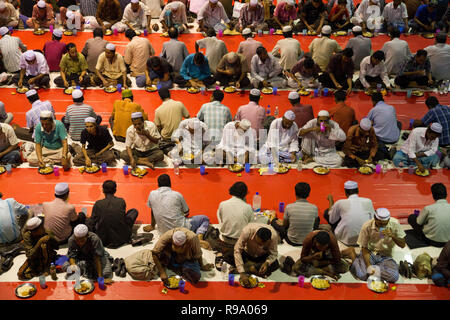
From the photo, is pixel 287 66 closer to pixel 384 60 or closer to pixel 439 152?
pixel 384 60

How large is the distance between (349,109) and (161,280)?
189 inches

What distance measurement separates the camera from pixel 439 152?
11094 mm

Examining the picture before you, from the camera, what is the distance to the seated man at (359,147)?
10.9m

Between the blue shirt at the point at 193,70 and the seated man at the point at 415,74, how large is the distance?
3947mm

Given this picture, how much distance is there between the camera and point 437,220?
29.9ft

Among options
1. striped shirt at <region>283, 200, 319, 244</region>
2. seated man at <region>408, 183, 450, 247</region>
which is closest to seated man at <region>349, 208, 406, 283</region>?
seated man at <region>408, 183, 450, 247</region>

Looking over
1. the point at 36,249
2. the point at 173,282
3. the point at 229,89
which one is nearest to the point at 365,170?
the point at 229,89

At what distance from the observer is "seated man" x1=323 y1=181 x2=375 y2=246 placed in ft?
29.8

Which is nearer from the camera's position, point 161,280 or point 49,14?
point 161,280

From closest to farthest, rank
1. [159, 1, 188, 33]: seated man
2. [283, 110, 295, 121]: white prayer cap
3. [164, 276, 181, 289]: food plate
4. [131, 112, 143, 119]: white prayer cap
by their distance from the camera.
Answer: [164, 276, 181, 289]: food plate → [131, 112, 143, 119]: white prayer cap → [283, 110, 295, 121]: white prayer cap → [159, 1, 188, 33]: seated man

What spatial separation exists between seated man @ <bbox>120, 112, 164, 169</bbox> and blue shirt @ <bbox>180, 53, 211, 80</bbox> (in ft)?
8.06

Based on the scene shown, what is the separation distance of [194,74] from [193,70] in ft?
0.31

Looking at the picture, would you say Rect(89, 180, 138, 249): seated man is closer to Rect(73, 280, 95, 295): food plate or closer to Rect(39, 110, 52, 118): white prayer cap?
Rect(73, 280, 95, 295): food plate
